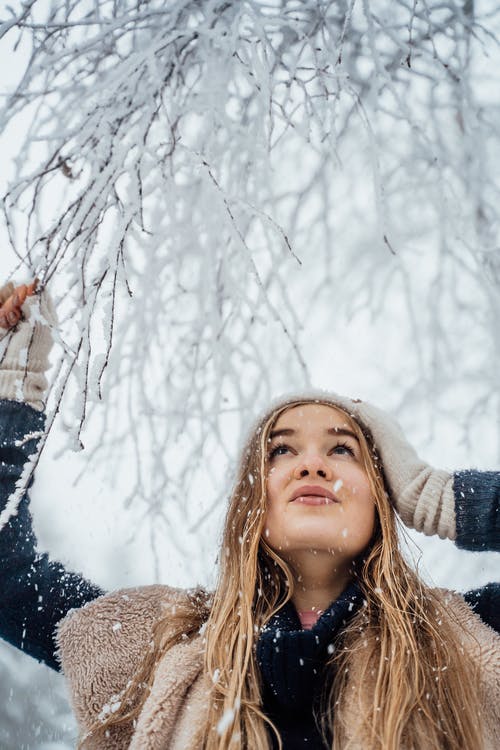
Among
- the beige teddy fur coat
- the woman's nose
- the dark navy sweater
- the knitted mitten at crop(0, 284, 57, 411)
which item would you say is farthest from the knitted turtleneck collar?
the knitted mitten at crop(0, 284, 57, 411)

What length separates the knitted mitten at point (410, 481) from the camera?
1.45 m

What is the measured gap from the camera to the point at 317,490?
139cm

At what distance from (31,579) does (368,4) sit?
1.39 metres

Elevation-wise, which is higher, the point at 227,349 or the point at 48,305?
the point at 227,349

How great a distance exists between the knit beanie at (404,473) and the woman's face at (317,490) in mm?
67

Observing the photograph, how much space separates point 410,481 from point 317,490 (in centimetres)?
26

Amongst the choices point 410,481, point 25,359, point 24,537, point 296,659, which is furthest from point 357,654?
point 25,359

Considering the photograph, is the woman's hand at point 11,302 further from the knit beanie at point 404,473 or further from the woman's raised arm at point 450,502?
Result: the woman's raised arm at point 450,502

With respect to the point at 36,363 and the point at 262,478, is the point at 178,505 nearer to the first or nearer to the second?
the point at 262,478

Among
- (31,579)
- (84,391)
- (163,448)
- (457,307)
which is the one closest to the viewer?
(84,391)

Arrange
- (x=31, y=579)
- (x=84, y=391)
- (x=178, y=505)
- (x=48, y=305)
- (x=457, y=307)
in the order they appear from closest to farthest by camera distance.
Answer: (x=84, y=391), (x=48, y=305), (x=31, y=579), (x=178, y=505), (x=457, y=307)

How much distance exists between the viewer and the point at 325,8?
1539 mm

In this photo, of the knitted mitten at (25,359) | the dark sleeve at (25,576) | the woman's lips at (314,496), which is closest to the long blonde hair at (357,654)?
the woman's lips at (314,496)

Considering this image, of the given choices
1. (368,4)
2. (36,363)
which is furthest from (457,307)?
(36,363)
